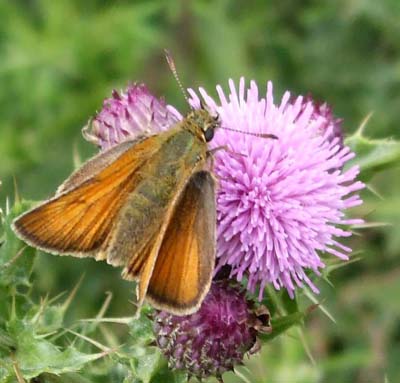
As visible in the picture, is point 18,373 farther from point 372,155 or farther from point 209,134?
point 372,155

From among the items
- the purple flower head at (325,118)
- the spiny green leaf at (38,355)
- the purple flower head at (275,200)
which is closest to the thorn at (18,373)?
the spiny green leaf at (38,355)

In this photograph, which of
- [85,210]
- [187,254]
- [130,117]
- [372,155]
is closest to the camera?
[187,254]

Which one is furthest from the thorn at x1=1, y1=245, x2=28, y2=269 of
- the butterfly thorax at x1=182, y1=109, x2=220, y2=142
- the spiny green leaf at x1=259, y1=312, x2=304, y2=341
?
the spiny green leaf at x1=259, y1=312, x2=304, y2=341

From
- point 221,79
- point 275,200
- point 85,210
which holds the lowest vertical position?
point 275,200

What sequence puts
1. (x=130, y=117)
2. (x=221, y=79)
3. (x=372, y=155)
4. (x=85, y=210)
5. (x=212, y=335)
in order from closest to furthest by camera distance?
(x=85, y=210)
(x=212, y=335)
(x=130, y=117)
(x=372, y=155)
(x=221, y=79)

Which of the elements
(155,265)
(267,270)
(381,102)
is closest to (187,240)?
(155,265)

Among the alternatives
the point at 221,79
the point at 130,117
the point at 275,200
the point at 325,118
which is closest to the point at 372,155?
the point at 325,118

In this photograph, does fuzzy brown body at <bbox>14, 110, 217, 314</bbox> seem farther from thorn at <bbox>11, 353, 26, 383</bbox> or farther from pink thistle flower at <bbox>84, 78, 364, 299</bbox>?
thorn at <bbox>11, 353, 26, 383</bbox>

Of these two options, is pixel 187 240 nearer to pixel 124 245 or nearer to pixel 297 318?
pixel 124 245
